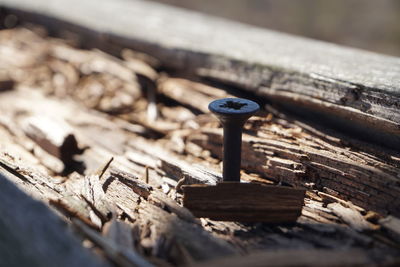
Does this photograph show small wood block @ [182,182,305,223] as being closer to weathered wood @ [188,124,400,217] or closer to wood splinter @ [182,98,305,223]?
wood splinter @ [182,98,305,223]

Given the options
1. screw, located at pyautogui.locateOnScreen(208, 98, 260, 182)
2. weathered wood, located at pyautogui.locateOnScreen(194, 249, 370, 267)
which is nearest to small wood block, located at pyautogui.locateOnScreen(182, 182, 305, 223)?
A: screw, located at pyautogui.locateOnScreen(208, 98, 260, 182)

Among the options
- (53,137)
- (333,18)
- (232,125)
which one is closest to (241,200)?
(232,125)

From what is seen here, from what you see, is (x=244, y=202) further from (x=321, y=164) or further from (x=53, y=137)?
(x=53, y=137)

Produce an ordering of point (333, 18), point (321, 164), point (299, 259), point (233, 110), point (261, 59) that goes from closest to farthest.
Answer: point (299, 259) → point (233, 110) → point (321, 164) → point (261, 59) → point (333, 18)

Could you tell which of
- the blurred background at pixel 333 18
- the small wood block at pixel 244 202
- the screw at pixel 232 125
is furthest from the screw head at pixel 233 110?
the blurred background at pixel 333 18

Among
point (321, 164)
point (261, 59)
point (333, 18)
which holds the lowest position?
point (321, 164)

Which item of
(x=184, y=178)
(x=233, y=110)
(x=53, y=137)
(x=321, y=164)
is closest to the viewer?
(x=233, y=110)

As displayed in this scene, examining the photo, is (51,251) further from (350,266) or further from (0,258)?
(350,266)
